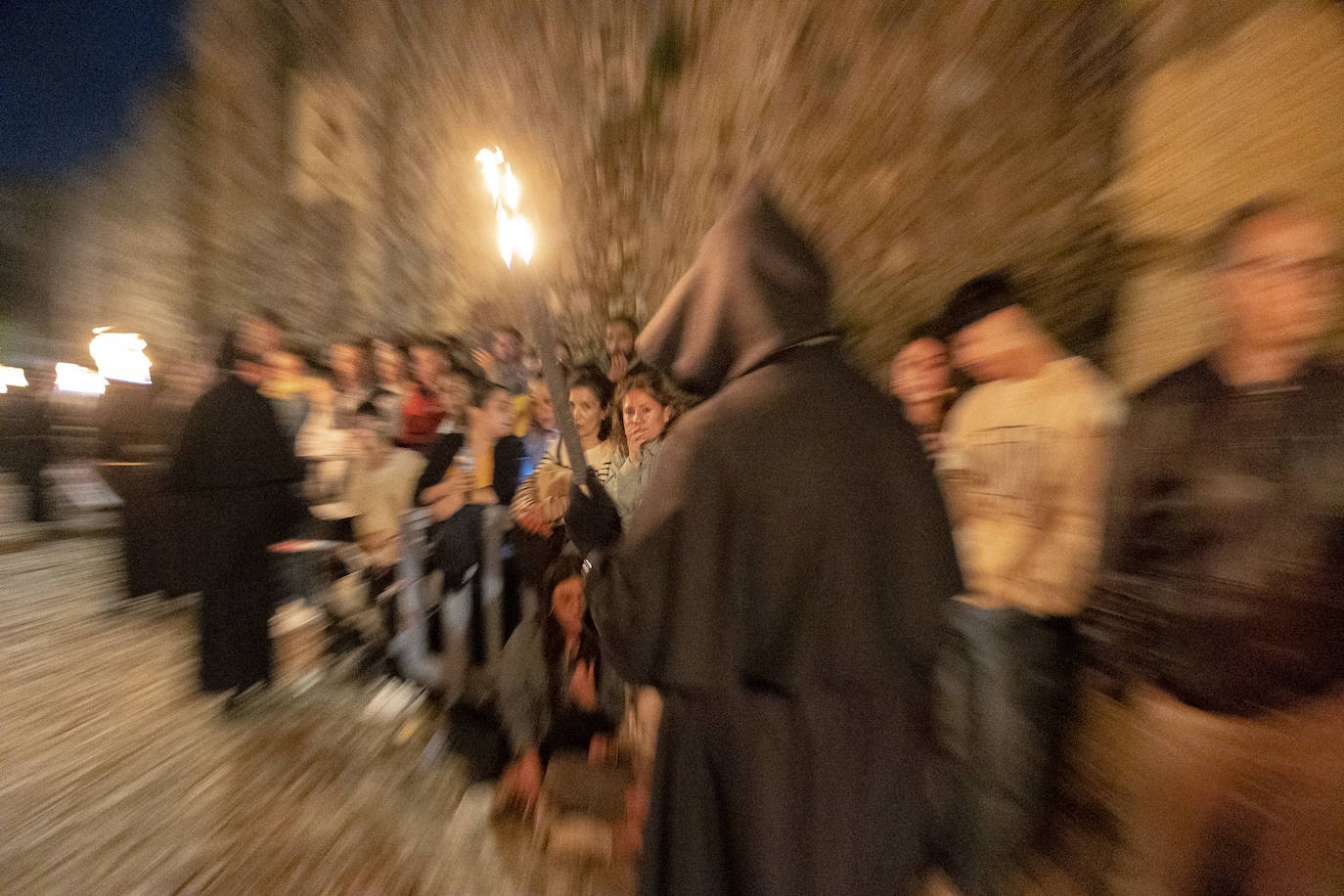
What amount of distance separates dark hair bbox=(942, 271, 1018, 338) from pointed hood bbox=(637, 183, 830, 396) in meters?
A: 1.09

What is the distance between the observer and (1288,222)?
1439 mm

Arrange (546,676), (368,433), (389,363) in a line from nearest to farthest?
(546,676) → (368,433) → (389,363)

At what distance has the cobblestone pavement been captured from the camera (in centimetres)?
220

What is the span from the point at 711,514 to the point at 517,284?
2.25ft

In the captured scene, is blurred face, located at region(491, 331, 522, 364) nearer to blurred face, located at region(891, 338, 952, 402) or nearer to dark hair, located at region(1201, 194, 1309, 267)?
blurred face, located at region(891, 338, 952, 402)

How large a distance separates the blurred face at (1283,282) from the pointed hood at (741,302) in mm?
980

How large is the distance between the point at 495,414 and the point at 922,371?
2.08m

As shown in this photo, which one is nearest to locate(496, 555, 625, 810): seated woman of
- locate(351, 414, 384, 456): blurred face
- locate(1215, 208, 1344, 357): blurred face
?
locate(351, 414, 384, 456): blurred face

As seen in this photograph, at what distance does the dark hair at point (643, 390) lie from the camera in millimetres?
3043

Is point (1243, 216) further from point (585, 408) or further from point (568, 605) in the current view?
point (585, 408)

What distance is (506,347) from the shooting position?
5.35 meters

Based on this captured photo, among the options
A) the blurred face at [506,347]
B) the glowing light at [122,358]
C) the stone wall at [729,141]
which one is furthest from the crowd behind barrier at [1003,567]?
the glowing light at [122,358]

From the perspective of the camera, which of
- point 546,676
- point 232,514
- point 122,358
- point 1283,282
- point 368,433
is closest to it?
point 1283,282

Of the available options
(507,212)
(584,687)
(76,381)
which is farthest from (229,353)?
(76,381)
